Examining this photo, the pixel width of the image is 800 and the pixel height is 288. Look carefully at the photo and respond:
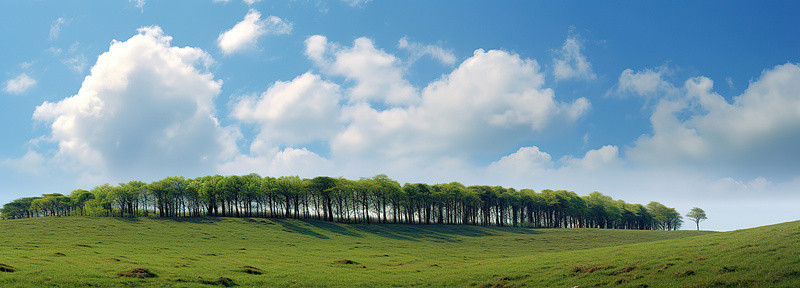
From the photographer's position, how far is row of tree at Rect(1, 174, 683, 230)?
118625 mm

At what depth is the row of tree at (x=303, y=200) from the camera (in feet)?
389

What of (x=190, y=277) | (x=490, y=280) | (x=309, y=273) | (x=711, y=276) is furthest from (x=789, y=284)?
(x=190, y=277)

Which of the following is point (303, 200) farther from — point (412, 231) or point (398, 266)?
point (398, 266)

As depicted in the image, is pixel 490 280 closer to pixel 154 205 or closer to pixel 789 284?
pixel 789 284

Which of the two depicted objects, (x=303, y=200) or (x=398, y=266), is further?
(x=303, y=200)

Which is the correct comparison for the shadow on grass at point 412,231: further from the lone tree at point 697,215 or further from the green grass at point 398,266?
the lone tree at point 697,215

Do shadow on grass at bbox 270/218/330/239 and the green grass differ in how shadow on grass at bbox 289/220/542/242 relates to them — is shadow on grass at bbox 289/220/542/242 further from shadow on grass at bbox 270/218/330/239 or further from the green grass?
the green grass

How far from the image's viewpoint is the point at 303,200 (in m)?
122

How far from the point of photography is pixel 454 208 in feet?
456

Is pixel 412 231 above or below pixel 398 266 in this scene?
below

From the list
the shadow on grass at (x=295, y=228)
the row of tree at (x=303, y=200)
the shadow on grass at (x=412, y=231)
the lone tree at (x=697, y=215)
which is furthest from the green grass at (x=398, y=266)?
the lone tree at (x=697, y=215)

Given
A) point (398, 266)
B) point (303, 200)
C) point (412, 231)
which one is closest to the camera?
point (398, 266)

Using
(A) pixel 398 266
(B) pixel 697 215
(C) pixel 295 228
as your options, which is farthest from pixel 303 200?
(B) pixel 697 215

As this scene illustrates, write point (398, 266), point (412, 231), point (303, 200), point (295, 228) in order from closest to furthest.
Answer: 1. point (398, 266)
2. point (295, 228)
3. point (412, 231)
4. point (303, 200)
